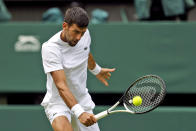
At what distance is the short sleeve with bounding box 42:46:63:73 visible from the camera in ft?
13.6

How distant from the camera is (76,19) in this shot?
3.96m

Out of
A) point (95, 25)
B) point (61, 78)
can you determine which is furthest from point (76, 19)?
point (95, 25)

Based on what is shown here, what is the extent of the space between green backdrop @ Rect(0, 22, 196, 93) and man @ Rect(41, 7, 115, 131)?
83.5 inches

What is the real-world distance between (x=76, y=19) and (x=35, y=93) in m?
3.30

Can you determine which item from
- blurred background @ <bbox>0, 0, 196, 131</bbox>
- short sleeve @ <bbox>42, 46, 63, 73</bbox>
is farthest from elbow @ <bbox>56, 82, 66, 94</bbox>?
blurred background @ <bbox>0, 0, 196, 131</bbox>

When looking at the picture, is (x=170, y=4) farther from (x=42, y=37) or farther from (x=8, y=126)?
(x=8, y=126)

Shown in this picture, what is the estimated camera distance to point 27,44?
6785 millimetres

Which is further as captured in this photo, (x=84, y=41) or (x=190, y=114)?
(x=190, y=114)

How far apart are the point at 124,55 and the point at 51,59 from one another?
269cm

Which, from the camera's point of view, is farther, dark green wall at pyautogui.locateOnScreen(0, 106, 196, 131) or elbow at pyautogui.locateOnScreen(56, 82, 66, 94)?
dark green wall at pyautogui.locateOnScreen(0, 106, 196, 131)

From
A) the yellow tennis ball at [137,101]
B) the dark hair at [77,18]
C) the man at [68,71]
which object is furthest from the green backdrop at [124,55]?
the dark hair at [77,18]

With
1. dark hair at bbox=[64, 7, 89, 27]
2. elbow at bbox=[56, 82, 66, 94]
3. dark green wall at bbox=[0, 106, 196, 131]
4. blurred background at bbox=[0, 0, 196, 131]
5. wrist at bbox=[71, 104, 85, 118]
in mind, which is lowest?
dark green wall at bbox=[0, 106, 196, 131]

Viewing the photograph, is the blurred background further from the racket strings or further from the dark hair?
the dark hair

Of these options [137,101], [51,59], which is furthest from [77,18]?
[137,101]
